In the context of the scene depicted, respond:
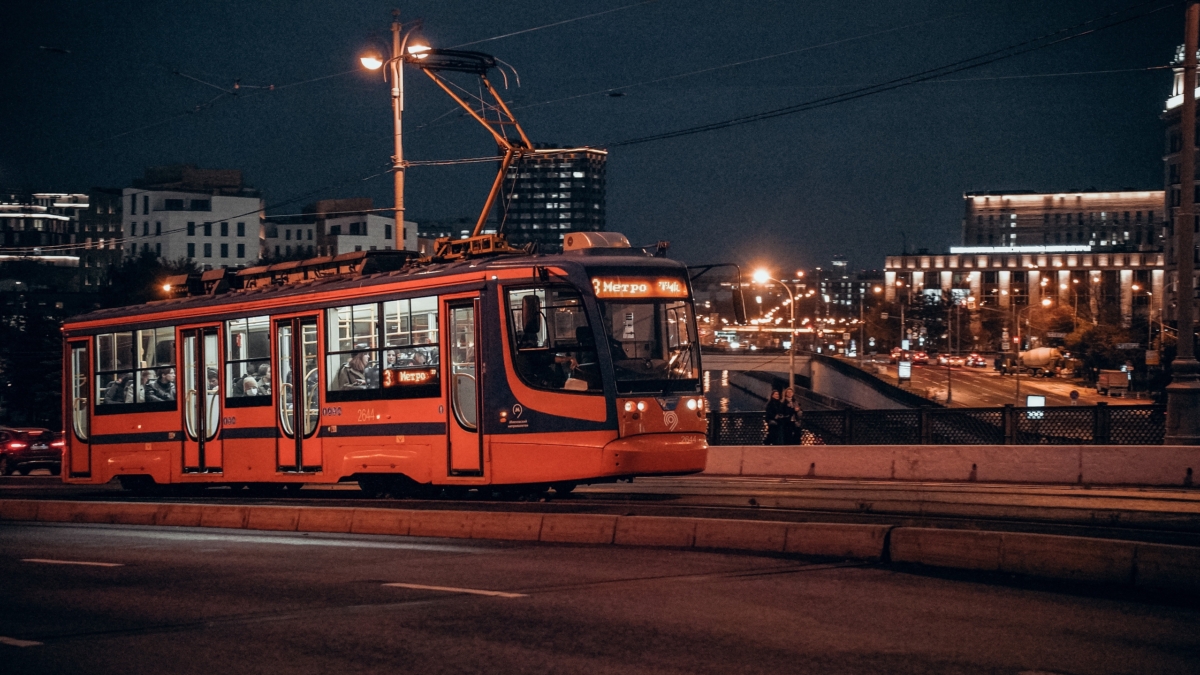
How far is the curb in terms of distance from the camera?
9.34 meters

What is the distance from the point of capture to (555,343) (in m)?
15.9

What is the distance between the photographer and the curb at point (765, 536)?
30.6 feet

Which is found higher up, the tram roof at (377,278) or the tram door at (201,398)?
the tram roof at (377,278)

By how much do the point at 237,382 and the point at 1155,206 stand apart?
19980cm

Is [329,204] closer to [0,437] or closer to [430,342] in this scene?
[0,437]

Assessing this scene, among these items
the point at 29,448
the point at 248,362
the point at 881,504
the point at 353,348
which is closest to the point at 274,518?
the point at 353,348

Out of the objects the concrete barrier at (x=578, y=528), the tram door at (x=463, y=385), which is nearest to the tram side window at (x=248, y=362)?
the tram door at (x=463, y=385)

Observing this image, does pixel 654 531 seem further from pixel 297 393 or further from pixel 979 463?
pixel 979 463

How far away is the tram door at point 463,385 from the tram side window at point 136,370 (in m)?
7.01

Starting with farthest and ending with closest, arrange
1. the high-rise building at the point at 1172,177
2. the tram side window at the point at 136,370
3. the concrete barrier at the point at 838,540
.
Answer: the high-rise building at the point at 1172,177 < the tram side window at the point at 136,370 < the concrete barrier at the point at 838,540

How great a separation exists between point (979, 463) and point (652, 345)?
896 cm

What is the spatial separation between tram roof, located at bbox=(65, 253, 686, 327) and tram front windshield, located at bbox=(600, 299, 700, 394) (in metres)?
0.57

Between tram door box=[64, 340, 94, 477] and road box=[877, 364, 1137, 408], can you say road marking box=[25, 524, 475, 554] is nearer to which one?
tram door box=[64, 340, 94, 477]

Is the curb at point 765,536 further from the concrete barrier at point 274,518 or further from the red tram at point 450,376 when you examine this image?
the red tram at point 450,376
